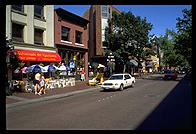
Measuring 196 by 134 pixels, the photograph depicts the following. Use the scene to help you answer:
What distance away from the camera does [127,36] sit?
3094 centimetres

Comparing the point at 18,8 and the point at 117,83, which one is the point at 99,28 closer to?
the point at 18,8

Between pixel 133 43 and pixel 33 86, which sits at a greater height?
pixel 133 43

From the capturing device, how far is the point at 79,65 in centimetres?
2730

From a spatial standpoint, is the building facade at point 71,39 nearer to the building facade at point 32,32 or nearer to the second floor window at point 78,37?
the second floor window at point 78,37

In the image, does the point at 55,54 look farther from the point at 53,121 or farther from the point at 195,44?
the point at 195,44

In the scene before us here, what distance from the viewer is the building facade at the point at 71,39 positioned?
2366cm

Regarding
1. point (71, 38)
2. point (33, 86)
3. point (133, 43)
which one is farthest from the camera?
point (133, 43)

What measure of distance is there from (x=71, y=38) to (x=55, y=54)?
15.1 ft

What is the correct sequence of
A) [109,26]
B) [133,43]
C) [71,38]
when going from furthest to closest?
[109,26] → [133,43] → [71,38]

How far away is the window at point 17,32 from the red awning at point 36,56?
Result: 160cm

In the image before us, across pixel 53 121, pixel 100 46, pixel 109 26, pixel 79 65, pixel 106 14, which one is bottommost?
pixel 53 121

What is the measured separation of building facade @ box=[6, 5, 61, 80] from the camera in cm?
1803
